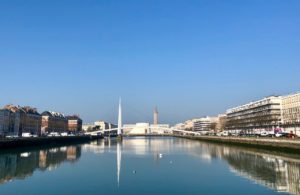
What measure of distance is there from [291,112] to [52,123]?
96.2 m

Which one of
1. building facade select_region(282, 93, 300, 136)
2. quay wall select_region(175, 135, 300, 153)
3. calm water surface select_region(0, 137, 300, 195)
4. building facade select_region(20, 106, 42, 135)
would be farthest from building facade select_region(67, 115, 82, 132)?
calm water surface select_region(0, 137, 300, 195)

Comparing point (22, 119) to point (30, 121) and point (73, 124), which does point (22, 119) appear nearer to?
point (30, 121)

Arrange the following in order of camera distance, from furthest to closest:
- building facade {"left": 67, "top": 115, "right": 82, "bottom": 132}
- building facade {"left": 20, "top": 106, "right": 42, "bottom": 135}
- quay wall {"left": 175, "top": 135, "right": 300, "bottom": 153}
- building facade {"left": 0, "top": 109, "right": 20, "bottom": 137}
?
building facade {"left": 67, "top": 115, "right": 82, "bottom": 132} < building facade {"left": 20, "top": 106, "right": 42, "bottom": 135} < building facade {"left": 0, "top": 109, "right": 20, "bottom": 137} < quay wall {"left": 175, "top": 135, "right": 300, "bottom": 153}

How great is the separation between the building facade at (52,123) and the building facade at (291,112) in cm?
8341

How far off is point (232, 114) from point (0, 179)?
354 feet

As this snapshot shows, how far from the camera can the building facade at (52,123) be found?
141 meters

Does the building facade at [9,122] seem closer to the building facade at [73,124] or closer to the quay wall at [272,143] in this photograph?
the quay wall at [272,143]

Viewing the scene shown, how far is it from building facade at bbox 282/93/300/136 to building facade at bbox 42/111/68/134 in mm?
83412

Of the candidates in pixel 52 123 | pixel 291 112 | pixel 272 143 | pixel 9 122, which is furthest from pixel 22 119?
pixel 272 143

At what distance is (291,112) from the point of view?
85.6 m

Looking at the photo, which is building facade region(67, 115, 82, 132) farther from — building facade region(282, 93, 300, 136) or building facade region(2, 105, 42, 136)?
building facade region(282, 93, 300, 136)

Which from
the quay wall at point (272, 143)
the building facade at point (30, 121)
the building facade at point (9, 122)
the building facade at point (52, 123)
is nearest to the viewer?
the quay wall at point (272, 143)

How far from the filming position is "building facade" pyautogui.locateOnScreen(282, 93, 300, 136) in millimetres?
76825

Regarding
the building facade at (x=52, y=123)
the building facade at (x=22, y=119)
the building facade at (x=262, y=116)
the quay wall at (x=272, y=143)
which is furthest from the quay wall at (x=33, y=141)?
the building facade at (x=262, y=116)
